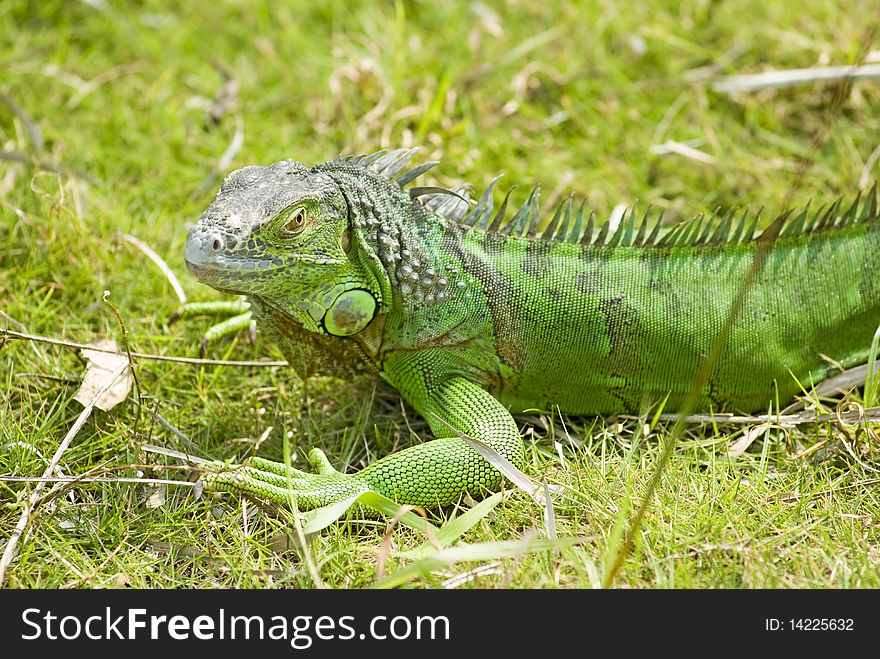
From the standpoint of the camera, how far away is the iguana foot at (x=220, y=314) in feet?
17.1

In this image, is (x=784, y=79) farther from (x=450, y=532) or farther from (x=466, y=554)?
(x=466, y=554)

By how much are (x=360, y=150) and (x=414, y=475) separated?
9.59 feet

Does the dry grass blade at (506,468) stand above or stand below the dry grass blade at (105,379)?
below

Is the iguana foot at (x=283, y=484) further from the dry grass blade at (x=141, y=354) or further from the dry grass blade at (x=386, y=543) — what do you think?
the dry grass blade at (x=141, y=354)

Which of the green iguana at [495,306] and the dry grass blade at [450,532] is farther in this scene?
the green iguana at [495,306]

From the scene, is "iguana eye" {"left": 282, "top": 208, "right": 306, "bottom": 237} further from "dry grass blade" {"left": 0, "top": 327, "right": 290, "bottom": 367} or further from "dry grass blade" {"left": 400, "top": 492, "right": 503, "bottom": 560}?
"dry grass blade" {"left": 400, "top": 492, "right": 503, "bottom": 560}

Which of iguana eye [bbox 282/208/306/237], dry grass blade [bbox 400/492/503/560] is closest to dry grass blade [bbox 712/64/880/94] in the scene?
iguana eye [bbox 282/208/306/237]

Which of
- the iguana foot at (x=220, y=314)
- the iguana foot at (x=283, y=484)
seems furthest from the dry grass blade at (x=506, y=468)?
the iguana foot at (x=220, y=314)

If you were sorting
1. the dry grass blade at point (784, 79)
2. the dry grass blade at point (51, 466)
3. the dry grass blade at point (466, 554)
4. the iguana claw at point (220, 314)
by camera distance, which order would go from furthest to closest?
the dry grass blade at point (784, 79) → the iguana claw at point (220, 314) → the dry grass blade at point (51, 466) → the dry grass blade at point (466, 554)

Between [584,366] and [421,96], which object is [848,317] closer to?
[584,366]

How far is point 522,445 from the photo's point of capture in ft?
14.6

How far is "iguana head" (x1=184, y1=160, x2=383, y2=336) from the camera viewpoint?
4.03m

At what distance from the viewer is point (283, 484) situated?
4.29m
